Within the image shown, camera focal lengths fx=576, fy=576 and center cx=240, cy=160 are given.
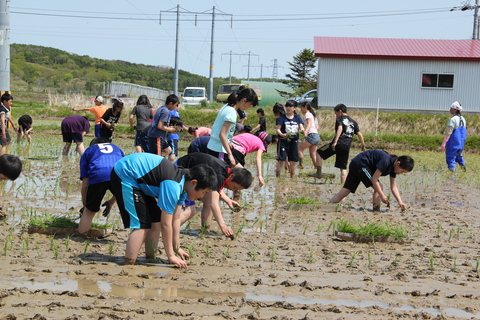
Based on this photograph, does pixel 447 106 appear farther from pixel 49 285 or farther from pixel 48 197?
pixel 49 285

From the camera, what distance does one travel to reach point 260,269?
17.5ft

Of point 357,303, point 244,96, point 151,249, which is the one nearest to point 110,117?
point 244,96

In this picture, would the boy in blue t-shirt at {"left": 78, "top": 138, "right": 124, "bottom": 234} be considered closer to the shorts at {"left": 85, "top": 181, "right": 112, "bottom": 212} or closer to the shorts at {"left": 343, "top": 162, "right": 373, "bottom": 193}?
the shorts at {"left": 85, "top": 181, "right": 112, "bottom": 212}

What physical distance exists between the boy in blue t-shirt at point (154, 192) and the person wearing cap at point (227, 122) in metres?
2.20

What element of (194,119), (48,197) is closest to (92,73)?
(194,119)

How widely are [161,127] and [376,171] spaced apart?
4.14 metres

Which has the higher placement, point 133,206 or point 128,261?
point 133,206

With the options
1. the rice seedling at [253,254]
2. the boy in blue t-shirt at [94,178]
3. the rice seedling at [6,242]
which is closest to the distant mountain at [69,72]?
the boy in blue t-shirt at [94,178]

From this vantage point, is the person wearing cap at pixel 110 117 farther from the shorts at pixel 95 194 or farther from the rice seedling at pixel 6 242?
the rice seedling at pixel 6 242

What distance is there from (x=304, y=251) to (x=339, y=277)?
3.28 ft

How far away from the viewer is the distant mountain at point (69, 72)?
7947 centimetres

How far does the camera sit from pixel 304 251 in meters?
6.15

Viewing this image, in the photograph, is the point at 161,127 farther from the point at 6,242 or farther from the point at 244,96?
the point at 6,242

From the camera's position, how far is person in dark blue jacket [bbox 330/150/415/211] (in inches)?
330
